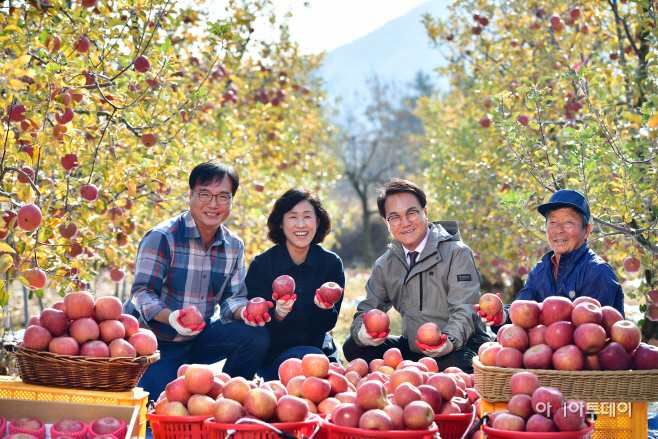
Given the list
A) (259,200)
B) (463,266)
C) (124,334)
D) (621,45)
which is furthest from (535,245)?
(124,334)

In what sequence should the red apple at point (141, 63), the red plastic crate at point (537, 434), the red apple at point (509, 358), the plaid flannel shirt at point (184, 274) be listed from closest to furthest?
the red plastic crate at point (537, 434), the red apple at point (509, 358), the plaid flannel shirt at point (184, 274), the red apple at point (141, 63)

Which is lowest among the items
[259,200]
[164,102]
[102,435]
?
[102,435]

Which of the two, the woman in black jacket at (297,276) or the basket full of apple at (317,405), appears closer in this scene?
the basket full of apple at (317,405)

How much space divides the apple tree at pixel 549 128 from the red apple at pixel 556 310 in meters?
1.38

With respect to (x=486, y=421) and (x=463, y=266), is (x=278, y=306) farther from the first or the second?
(x=486, y=421)

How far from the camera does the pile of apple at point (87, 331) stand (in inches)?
104

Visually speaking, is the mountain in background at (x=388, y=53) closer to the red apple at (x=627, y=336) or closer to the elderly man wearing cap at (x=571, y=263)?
the elderly man wearing cap at (x=571, y=263)

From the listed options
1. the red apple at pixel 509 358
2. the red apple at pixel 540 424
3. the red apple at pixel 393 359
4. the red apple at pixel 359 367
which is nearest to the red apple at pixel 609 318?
the red apple at pixel 509 358

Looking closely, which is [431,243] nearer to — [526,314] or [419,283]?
[419,283]

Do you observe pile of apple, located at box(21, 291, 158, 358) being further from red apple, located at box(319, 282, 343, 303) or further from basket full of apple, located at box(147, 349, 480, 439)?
red apple, located at box(319, 282, 343, 303)

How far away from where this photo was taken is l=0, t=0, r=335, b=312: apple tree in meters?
3.34

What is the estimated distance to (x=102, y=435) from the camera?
239 centimetres

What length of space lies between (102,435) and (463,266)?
7.83 feet

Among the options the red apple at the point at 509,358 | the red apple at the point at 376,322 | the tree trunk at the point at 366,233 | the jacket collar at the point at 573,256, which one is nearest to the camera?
the red apple at the point at 509,358
